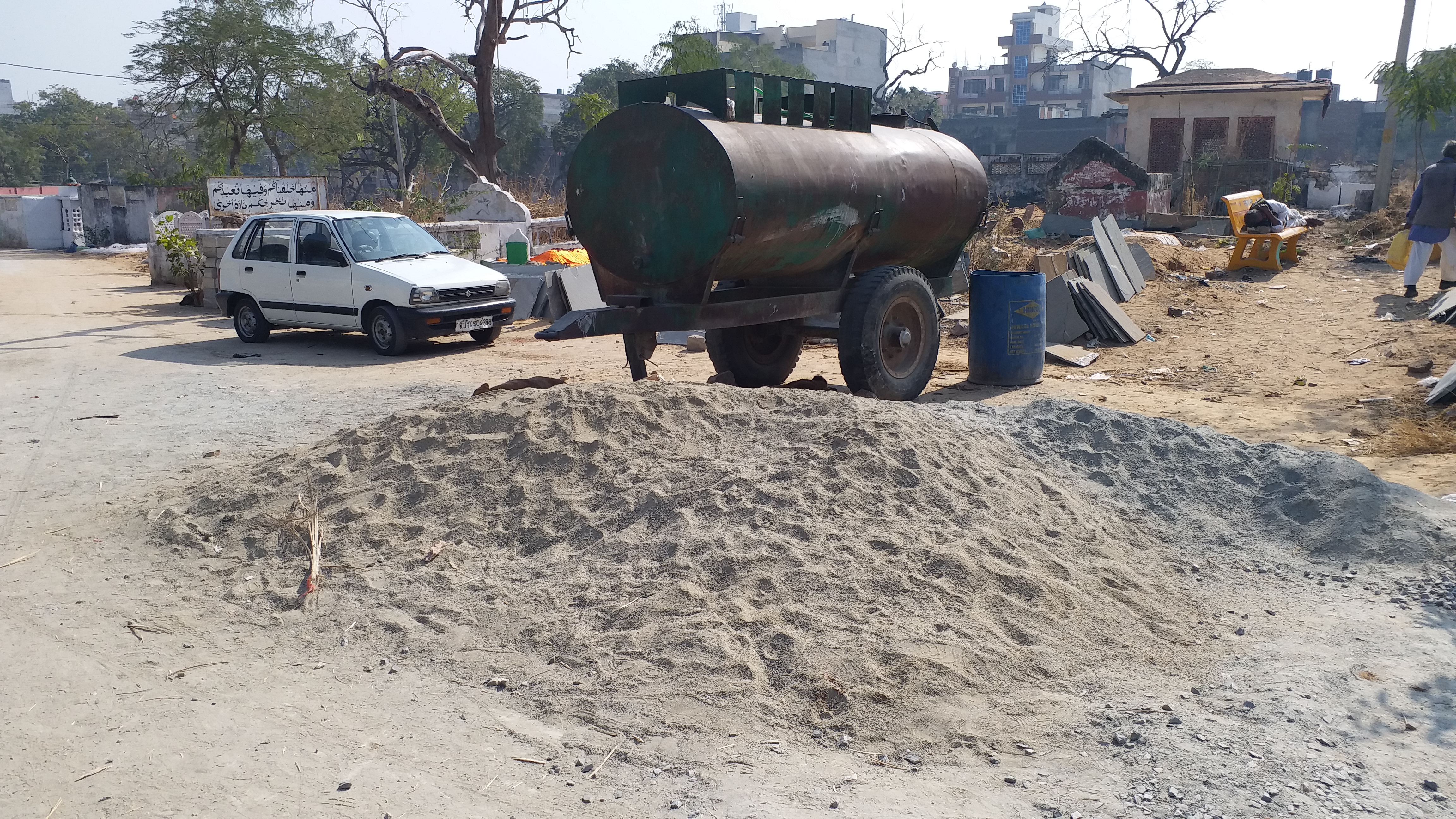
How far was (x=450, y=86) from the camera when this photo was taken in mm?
39844

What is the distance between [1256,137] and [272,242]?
31.6 metres

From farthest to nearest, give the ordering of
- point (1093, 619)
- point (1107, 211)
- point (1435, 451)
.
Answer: point (1107, 211) → point (1435, 451) → point (1093, 619)

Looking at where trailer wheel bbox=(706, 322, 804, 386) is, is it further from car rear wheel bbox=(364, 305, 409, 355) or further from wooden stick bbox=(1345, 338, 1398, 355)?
wooden stick bbox=(1345, 338, 1398, 355)

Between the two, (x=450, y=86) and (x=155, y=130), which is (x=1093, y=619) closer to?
(x=155, y=130)

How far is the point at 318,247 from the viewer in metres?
12.0

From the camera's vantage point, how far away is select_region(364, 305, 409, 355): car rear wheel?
11.3 m

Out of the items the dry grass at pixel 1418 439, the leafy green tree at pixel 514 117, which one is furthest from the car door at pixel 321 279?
the leafy green tree at pixel 514 117

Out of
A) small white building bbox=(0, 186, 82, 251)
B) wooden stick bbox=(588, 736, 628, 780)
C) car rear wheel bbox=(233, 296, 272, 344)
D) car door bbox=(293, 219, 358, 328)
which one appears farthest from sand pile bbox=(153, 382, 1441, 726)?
small white building bbox=(0, 186, 82, 251)

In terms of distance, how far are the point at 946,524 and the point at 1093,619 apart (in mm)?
783

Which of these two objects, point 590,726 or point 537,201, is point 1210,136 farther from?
point 590,726

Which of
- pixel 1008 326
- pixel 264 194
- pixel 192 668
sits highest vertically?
pixel 264 194

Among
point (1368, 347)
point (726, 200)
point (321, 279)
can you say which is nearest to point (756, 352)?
point (726, 200)

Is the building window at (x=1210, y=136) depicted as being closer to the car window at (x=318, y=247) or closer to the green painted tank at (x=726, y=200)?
the green painted tank at (x=726, y=200)

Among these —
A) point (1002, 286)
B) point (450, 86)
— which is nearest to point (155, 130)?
point (450, 86)
